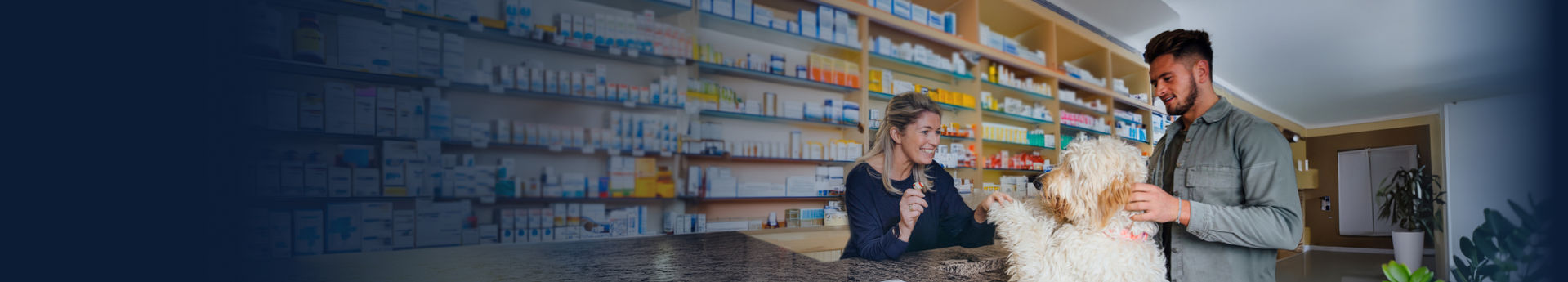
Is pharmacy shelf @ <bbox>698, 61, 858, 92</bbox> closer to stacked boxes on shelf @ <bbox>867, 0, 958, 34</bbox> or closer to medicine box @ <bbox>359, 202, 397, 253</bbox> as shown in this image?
stacked boxes on shelf @ <bbox>867, 0, 958, 34</bbox>

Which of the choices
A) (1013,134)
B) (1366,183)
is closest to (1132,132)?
(1013,134)

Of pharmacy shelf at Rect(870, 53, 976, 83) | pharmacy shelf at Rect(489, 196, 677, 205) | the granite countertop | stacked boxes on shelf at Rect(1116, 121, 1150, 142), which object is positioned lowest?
the granite countertop

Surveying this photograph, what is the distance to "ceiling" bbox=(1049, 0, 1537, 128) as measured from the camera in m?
1.72

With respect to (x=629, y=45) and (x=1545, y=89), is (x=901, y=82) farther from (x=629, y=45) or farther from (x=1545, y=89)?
(x=1545, y=89)

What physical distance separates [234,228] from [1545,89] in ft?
12.3

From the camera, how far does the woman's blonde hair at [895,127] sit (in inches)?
70.7

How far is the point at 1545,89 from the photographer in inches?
65.2

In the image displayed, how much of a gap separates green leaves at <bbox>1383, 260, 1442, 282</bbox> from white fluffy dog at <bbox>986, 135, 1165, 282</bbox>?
3.70 ft

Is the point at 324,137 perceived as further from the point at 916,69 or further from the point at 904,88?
the point at 916,69

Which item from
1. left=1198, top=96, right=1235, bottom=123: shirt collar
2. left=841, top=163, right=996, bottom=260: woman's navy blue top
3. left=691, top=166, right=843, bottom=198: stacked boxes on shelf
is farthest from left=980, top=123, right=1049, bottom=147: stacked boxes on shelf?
left=1198, top=96, right=1235, bottom=123: shirt collar

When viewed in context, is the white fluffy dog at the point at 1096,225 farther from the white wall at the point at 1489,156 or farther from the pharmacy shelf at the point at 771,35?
the white wall at the point at 1489,156

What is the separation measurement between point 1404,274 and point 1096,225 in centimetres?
142

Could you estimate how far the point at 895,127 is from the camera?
5.96ft

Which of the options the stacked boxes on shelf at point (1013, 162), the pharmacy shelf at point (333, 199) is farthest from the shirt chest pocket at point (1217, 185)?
the pharmacy shelf at point (333, 199)
